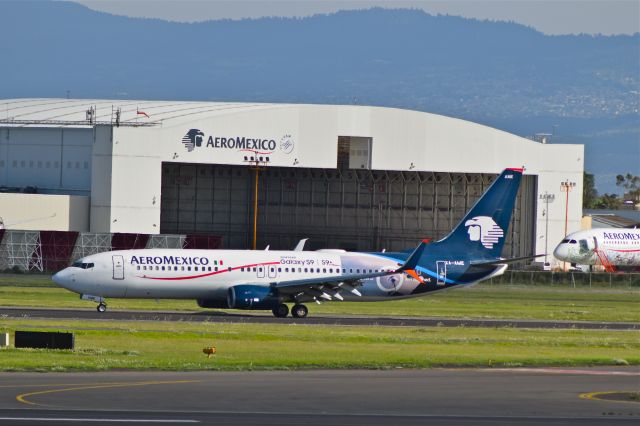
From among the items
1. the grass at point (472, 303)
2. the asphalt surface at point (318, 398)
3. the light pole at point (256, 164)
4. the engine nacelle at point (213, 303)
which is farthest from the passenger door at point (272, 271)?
the light pole at point (256, 164)

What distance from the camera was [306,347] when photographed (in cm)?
4372

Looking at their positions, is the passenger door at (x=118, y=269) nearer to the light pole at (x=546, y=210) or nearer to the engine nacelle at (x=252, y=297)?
the engine nacelle at (x=252, y=297)

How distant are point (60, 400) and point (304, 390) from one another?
598 centimetres

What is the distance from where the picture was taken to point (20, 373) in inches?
1352

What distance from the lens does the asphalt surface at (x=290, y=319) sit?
5659 cm

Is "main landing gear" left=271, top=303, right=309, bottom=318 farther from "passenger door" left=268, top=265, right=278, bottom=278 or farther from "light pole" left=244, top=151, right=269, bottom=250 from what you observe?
"light pole" left=244, top=151, right=269, bottom=250

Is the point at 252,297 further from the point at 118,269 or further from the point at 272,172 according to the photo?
the point at 272,172

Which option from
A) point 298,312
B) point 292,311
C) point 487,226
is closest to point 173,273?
point 292,311

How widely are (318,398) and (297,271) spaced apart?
3367 cm

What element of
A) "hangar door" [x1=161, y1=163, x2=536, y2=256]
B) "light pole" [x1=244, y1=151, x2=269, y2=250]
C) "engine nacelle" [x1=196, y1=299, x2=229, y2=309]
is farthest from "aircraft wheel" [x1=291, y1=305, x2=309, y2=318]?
"hangar door" [x1=161, y1=163, x2=536, y2=256]

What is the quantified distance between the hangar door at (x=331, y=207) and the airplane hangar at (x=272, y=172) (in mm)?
109

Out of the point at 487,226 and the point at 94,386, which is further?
the point at 487,226

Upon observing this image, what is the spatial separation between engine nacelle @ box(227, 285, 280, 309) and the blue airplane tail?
9431 mm

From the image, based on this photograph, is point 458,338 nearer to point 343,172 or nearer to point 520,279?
point 520,279
